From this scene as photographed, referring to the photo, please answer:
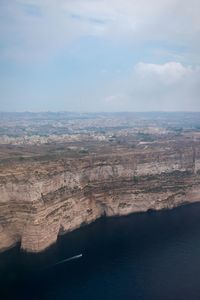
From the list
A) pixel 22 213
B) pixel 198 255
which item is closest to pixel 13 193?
pixel 22 213

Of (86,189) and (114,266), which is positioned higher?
(86,189)

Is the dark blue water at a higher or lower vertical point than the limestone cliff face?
lower

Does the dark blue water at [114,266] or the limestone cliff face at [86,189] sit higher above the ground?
the limestone cliff face at [86,189]

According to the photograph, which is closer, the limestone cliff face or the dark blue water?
the dark blue water

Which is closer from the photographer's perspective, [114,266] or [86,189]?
[114,266]
